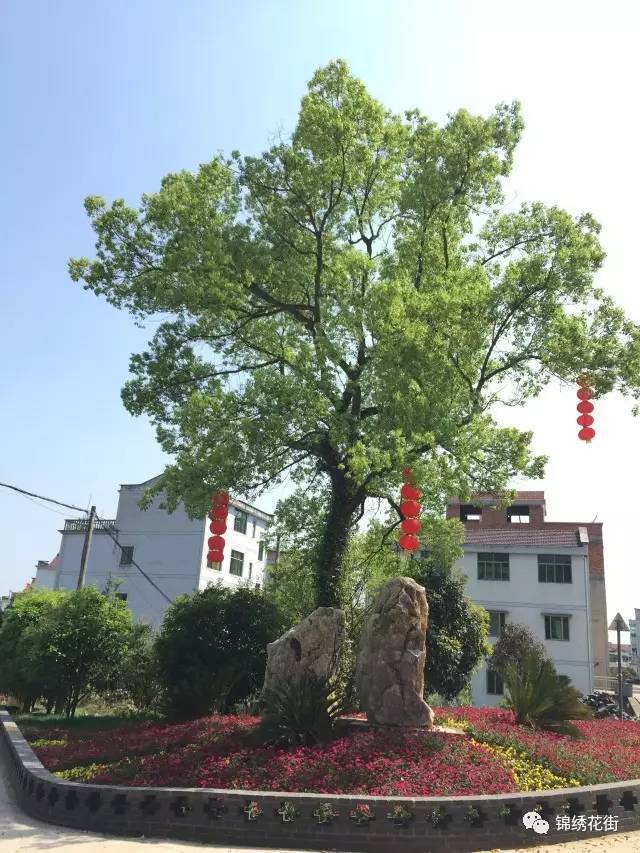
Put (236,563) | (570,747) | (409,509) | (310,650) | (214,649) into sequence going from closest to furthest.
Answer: (570,747)
(310,650)
(409,509)
(214,649)
(236,563)

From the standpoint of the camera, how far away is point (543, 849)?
641 cm

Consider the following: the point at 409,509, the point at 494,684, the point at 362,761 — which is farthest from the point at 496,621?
the point at 362,761

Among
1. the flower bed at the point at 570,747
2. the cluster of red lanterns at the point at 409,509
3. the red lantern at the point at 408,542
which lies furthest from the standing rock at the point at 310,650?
the flower bed at the point at 570,747

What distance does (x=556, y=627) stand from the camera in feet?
102

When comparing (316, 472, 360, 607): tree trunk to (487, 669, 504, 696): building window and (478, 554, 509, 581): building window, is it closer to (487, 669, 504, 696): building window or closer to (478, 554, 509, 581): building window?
(487, 669, 504, 696): building window

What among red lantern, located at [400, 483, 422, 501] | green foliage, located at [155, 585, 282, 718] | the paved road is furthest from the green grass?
red lantern, located at [400, 483, 422, 501]

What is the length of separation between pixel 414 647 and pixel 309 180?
28.0 feet

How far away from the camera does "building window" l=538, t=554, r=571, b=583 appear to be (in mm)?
31312

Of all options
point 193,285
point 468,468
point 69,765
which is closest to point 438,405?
point 468,468

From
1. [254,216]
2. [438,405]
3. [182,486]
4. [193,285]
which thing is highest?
[254,216]

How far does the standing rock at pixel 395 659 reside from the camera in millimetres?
9234

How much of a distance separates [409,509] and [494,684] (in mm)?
22040

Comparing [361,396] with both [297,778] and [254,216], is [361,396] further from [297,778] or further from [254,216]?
[297,778]

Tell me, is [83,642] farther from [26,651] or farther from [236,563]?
[236,563]
